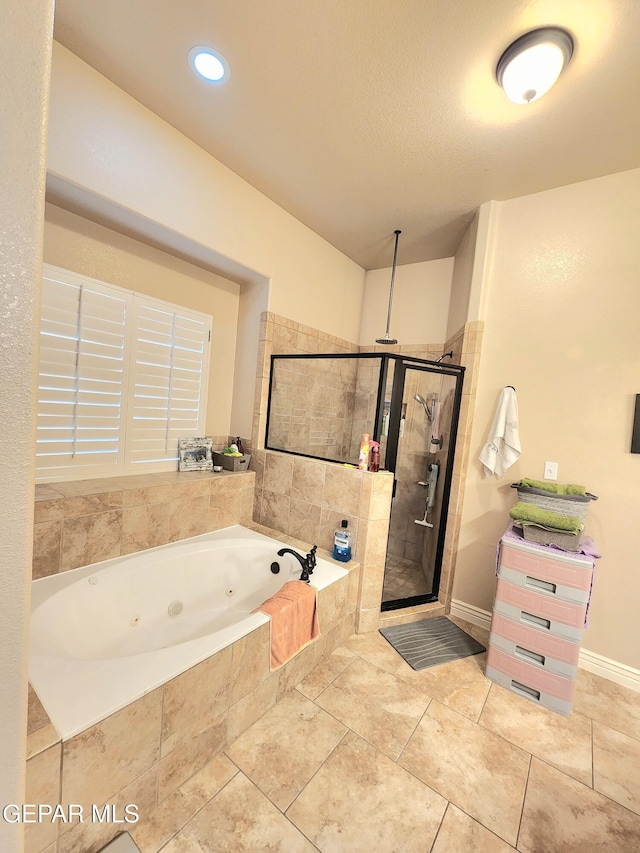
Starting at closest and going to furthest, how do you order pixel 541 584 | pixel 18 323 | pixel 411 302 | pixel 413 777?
pixel 18 323 → pixel 413 777 → pixel 541 584 → pixel 411 302

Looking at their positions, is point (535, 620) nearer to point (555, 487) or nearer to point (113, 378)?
point (555, 487)

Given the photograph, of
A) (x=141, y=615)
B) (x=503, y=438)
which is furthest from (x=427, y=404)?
(x=141, y=615)

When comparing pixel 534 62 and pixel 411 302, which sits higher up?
pixel 534 62

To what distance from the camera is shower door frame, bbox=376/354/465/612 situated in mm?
2355

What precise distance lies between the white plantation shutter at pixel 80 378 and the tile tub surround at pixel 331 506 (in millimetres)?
1129

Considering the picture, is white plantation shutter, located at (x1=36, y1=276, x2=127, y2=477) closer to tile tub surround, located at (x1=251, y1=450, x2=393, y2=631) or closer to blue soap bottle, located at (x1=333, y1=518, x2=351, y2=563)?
tile tub surround, located at (x1=251, y1=450, x2=393, y2=631)

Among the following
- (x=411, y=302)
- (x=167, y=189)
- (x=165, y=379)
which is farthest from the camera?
(x=411, y=302)

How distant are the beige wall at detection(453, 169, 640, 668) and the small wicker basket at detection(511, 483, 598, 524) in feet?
0.62

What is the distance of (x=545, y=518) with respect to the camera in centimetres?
181

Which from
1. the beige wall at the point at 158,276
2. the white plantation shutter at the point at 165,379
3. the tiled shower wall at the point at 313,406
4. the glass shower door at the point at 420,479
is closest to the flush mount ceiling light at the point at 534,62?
the glass shower door at the point at 420,479

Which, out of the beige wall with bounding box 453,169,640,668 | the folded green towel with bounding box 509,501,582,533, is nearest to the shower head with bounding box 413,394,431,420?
the beige wall with bounding box 453,169,640,668

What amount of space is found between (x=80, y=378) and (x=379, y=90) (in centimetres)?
228

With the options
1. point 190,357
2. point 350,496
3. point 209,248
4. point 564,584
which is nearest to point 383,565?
point 350,496

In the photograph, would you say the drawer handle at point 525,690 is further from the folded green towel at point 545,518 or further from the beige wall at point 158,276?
the beige wall at point 158,276
